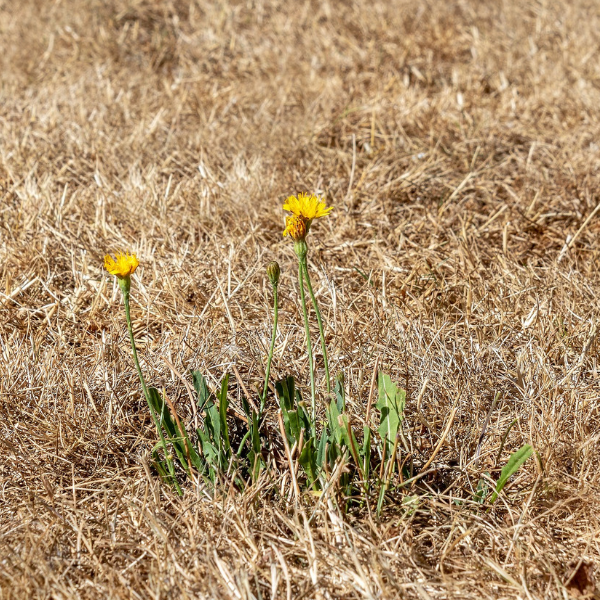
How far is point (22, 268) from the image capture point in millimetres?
2244

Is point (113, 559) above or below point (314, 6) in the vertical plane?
below

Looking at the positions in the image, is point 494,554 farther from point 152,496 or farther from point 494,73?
point 494,73

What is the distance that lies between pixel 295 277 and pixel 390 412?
31.6 inches

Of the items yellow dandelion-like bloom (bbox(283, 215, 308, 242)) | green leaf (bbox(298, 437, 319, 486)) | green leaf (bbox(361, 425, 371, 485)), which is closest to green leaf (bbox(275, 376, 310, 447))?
green leaf (bbox(298, 437, 319, 486))

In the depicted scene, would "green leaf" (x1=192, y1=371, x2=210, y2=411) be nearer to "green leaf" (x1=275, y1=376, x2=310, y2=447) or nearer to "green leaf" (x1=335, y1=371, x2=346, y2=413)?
"green leaf" (x1=275, y1=376, x2=310, y2=447)

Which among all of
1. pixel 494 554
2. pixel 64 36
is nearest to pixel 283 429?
pixel 494 554

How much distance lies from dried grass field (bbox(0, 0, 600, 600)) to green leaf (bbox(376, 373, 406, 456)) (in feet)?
0.34

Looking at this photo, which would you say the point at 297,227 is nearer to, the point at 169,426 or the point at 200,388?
the point at 200,388

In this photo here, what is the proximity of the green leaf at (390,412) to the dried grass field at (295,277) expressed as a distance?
0.34ft

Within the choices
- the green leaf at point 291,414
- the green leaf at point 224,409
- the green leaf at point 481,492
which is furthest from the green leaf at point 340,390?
the green leaf at point 481,492

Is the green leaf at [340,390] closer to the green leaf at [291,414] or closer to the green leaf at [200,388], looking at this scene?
the green leaf at [291,414]

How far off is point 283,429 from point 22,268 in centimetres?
127

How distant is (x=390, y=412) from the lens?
58.9 inches

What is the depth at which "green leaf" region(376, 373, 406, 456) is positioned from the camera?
1473mm
